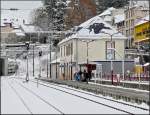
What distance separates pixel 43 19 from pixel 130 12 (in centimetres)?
6369

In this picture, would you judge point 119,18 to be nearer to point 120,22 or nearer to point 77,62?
point 120,22

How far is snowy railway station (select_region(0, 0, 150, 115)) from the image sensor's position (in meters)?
28.2

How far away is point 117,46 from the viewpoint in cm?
8531

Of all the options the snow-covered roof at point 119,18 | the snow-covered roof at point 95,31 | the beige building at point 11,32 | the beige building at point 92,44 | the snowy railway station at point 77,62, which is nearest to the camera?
the snowy railway station at point 77,62

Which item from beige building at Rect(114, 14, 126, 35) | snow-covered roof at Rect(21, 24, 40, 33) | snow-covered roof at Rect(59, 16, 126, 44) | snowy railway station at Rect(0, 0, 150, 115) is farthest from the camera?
beige building at Rect(114, 14, 126, 35)

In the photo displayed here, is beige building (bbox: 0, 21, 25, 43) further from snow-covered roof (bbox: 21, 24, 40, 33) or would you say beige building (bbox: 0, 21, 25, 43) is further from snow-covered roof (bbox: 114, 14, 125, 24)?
snow-covered roof (bbox: 114, 14, 125, 24)

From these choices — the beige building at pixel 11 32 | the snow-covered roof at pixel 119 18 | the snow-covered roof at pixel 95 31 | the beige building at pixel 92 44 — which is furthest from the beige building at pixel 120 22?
the beige building at pixel 11 32

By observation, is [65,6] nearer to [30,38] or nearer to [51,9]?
[51,9]

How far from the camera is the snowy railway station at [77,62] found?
28216 mm

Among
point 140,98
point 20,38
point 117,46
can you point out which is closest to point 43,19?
point 20,38

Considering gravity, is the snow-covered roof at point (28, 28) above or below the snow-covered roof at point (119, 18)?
below

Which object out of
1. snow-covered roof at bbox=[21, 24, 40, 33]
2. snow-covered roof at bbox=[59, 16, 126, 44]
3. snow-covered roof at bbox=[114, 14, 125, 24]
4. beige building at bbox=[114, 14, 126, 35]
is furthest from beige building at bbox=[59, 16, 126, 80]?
snow-covered roof at bbox=[114, 14, 125, 24]

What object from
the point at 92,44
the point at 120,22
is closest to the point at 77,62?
the point at 92,44

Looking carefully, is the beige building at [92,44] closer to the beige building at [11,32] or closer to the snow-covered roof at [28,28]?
the beige building at [11,32]
